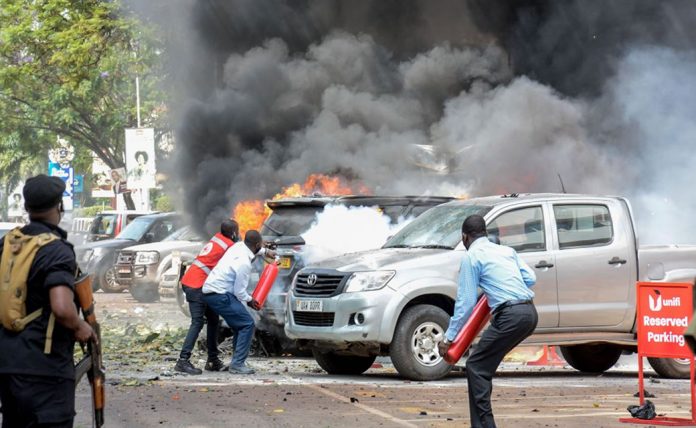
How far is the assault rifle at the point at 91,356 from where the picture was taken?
17.9 feet

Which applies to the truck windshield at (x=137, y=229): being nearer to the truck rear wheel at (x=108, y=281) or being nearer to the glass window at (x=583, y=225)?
the truck rear wheel at (x=108, y=281)

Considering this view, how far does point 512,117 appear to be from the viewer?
20578 millimetres

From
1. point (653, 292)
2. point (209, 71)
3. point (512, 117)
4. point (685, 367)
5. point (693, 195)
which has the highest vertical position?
point (209, 71)

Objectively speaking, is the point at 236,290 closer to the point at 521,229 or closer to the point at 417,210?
the point at 521,229

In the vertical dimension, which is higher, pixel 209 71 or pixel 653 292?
pixel 209 71

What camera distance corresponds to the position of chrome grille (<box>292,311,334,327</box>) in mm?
11328

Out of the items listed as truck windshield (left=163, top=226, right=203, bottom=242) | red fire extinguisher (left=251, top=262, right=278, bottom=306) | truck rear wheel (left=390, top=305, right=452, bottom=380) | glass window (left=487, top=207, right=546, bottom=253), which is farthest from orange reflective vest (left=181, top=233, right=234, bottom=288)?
truck windshield (left=163, top=226, right=203, bottom=242)

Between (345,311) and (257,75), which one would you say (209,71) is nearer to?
(257,75)

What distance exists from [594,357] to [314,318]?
3418 millimetres

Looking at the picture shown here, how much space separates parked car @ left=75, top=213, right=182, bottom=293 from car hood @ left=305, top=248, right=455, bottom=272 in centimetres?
1434

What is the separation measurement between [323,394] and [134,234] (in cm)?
1703

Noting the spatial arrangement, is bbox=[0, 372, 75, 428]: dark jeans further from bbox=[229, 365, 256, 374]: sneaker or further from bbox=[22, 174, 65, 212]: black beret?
bbox=[229, 365, 256, 374]: sneaker

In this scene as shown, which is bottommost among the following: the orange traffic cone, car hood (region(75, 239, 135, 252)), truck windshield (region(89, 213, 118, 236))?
the orange traffic cone

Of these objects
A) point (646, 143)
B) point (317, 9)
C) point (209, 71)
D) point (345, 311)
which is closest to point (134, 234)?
point (209, 71)
